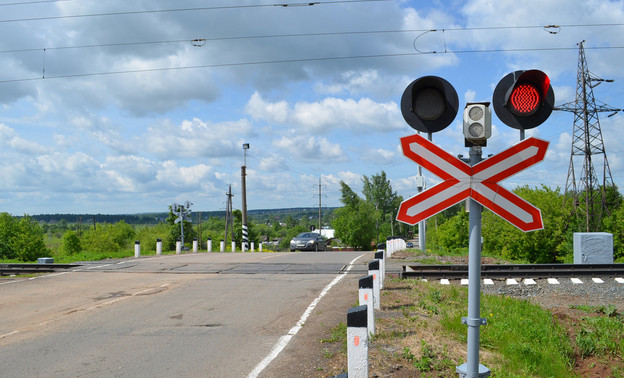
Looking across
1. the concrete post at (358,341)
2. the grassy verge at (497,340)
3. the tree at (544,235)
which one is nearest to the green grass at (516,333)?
the grassy verge at (497,340)

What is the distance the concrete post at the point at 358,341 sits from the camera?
456cm

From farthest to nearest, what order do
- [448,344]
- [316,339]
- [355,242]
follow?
[355,242] < [316,339] < [448,344]

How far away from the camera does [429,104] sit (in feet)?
13.1

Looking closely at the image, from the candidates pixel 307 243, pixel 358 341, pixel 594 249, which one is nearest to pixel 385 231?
pixel 307 243

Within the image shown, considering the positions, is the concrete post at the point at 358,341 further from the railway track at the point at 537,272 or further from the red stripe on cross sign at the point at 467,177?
the railway track at the point at 537,272

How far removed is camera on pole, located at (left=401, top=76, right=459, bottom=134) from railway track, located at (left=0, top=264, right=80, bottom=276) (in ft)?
56.8

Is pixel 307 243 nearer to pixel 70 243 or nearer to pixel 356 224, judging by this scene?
pixel 356 224

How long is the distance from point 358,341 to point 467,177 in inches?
71.1

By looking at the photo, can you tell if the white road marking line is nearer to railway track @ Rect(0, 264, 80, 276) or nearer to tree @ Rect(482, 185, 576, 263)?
railway track @ Rect(0, 264, 80, 276)

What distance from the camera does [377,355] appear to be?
20.0ft

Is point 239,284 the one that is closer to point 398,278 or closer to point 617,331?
point 398,278

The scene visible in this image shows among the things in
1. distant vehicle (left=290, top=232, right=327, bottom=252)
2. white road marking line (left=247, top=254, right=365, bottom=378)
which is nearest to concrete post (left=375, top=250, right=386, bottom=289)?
white road marking line (left=247, top=254, right=365, bottom=378)

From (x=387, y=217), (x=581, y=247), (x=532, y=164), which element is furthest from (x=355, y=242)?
(x=532, y=164)

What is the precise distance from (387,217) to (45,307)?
102 meters
